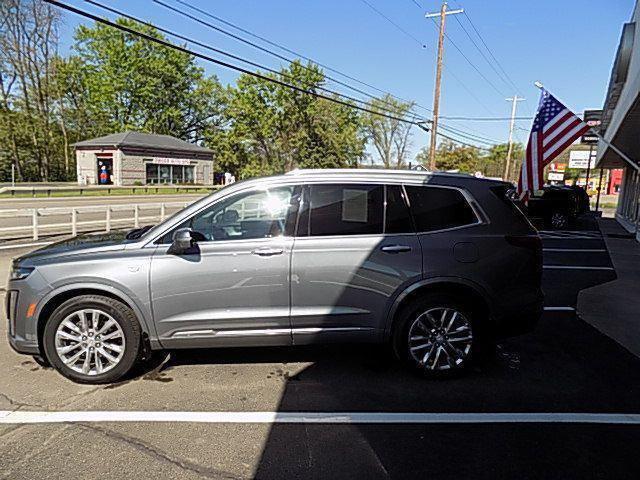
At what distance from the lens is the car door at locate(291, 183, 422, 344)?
3861 millimetres

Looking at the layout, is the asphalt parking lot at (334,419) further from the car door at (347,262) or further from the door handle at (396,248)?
the door handle at (396,248)

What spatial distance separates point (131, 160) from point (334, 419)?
43.7 m

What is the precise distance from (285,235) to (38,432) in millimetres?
2264

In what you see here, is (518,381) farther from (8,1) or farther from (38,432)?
(8,1)

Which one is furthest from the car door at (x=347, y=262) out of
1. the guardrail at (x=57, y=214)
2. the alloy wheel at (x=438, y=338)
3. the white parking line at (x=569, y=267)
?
the guardrail at (x=57, y=214)

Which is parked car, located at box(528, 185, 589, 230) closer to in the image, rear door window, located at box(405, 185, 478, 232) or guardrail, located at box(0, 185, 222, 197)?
guardrail, located at box(0, 185, 222, 197)

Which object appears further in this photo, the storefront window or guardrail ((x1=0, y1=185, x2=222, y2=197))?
the storefront window

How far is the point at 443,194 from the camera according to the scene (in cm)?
414

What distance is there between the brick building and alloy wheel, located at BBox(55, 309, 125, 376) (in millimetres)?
41453

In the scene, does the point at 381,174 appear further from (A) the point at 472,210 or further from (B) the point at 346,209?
(A) the point at 472,210

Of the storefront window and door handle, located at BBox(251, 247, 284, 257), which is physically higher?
the storefront window

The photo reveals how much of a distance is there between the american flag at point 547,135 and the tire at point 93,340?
857 centimetres

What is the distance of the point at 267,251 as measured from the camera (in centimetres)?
382

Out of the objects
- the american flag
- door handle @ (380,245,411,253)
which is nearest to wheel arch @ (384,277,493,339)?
door handle @ (380,245,411,253)
